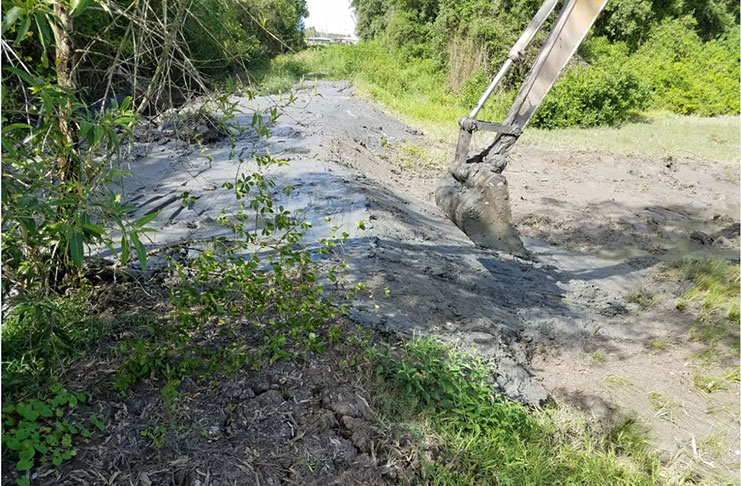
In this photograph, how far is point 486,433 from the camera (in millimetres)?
2570

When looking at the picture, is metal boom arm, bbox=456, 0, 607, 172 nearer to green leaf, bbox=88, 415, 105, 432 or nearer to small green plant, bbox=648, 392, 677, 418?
small green plant, bbox=648, 392, 677, 418

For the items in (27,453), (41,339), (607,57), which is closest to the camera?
(27,453)

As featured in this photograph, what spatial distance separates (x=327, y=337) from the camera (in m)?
2.89

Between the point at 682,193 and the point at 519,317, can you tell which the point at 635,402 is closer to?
the point at 519,317

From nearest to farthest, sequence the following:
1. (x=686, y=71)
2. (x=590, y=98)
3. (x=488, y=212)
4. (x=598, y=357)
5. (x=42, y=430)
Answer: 1. (x=42, y=430)
2. (x=598, y=357)
3. (x=488, y=212)
4. (x=590, y=98)
5. (x=686, y=71)

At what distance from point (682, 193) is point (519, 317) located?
588 cm

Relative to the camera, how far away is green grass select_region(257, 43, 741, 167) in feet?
36.1

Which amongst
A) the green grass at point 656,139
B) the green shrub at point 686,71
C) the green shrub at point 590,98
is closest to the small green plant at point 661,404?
the green grass at point 656,139

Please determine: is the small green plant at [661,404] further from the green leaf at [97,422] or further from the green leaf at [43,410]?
the green leaf at [43,410]

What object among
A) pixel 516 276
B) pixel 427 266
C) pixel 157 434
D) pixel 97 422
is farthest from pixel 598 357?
pixel 97 422

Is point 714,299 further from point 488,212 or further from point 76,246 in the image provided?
point 76,246

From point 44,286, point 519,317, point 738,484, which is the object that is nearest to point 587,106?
point 519,317

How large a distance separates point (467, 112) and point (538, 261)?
32.7 ft

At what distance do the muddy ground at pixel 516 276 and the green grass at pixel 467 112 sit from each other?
2.76 meters
